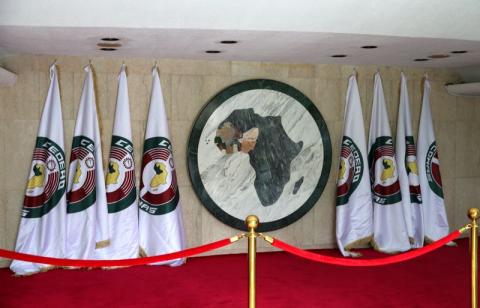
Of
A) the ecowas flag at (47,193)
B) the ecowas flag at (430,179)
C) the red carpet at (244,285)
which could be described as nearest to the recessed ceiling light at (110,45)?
→ the ecowas flag at (47,193)

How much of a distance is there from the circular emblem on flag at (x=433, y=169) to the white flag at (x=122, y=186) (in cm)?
427

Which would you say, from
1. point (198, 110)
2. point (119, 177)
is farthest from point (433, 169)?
point (119, 177)

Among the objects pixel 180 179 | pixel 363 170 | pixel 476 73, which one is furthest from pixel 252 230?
pixel 476 73

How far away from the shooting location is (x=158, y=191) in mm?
7984

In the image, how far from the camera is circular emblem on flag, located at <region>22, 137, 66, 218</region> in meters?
7.57

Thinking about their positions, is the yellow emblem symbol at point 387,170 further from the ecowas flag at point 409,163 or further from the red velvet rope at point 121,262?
the red velvet rope at point 121,262

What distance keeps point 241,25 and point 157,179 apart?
2667 millimetres

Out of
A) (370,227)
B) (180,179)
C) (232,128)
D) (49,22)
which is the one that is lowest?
(370,227)

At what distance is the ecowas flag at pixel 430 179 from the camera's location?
9.18 m

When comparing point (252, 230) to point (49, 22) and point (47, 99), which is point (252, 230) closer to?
point (49, 22)

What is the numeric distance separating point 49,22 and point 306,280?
3.86 meters

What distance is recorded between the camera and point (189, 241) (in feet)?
27.4

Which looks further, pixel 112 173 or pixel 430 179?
pixel 430 179

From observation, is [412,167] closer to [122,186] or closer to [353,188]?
[353,188]
